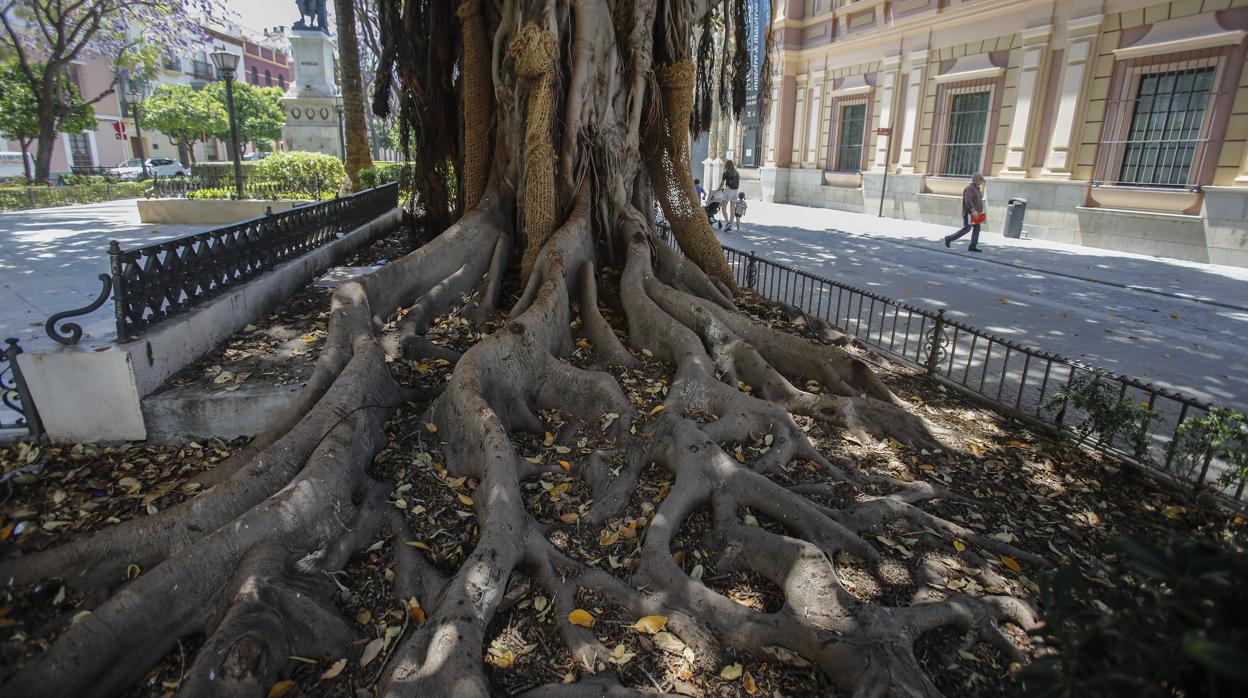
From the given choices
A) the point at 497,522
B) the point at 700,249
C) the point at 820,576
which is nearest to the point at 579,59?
the point at 700,249

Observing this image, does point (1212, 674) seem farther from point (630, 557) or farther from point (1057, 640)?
point (630, 557)

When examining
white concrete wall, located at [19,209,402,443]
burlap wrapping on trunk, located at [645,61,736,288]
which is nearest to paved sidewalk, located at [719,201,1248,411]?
burlap wrapping on trunk, located at [645,61,736,288]

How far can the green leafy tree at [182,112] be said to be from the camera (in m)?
34.6

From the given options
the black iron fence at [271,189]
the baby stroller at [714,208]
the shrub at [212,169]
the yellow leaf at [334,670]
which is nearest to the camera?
the yellow leaf at [334,670]

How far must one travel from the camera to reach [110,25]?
73.5ft

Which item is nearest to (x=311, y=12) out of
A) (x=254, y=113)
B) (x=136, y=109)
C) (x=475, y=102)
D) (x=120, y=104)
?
(x=136, y=109)

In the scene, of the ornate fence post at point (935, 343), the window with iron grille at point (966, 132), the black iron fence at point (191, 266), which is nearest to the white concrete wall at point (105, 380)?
the black iron fence at point (191, 266)

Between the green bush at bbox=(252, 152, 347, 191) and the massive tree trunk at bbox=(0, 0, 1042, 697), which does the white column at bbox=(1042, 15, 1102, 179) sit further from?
the green bush at bbox=(252, 152, 347, 191)

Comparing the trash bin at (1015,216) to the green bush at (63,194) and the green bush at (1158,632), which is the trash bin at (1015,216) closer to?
the green bush at (1158,632)

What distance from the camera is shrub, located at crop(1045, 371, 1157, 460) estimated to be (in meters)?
4.14

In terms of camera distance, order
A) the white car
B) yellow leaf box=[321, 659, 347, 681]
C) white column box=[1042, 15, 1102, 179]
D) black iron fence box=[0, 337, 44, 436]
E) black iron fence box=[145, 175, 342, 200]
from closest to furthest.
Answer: yellow leaf box=[321, 659, 347, 681]
black iron fence box=[0, 337, 44, 436]
white column box=[1042, 15, 1102, 179]
black iron fence box=[145, 175, 342, 200]
the white car

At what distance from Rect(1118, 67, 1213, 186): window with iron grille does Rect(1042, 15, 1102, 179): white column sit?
1004mm

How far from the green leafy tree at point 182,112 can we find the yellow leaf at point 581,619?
4178 cm

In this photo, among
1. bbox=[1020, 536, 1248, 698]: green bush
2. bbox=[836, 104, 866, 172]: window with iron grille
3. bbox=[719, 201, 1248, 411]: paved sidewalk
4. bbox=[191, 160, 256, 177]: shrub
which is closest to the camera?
bbox=[1020, 536, 1248, 698]: green bush
